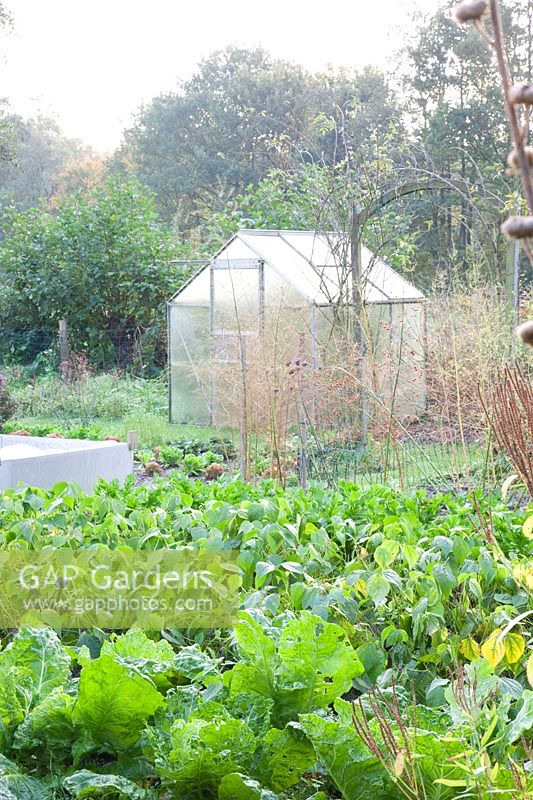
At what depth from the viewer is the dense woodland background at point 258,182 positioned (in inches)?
398

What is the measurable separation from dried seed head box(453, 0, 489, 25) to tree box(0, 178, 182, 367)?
1163 centimetres

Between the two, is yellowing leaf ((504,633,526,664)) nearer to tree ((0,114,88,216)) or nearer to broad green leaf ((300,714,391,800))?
broad green leaf ((300,714,391,800))

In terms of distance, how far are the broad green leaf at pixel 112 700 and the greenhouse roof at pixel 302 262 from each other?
22.4ft

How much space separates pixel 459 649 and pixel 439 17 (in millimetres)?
16177

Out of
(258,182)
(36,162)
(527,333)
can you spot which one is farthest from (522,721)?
(36,162)

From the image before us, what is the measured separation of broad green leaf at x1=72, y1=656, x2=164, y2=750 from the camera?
1605mm

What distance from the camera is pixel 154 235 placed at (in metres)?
12.8

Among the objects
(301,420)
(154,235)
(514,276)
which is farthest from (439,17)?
(301,420)

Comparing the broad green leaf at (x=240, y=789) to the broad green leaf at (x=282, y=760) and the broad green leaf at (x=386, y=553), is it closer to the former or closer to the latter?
the broad green leaf at (x=282, y=760)

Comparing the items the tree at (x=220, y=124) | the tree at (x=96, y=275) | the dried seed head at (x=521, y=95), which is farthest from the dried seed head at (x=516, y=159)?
the tree at (x=220, y=124)

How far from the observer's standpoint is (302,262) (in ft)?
29.9

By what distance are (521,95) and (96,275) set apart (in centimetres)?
1238

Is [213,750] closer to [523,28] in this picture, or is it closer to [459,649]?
[459,649]

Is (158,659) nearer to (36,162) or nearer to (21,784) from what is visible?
(21,784)
